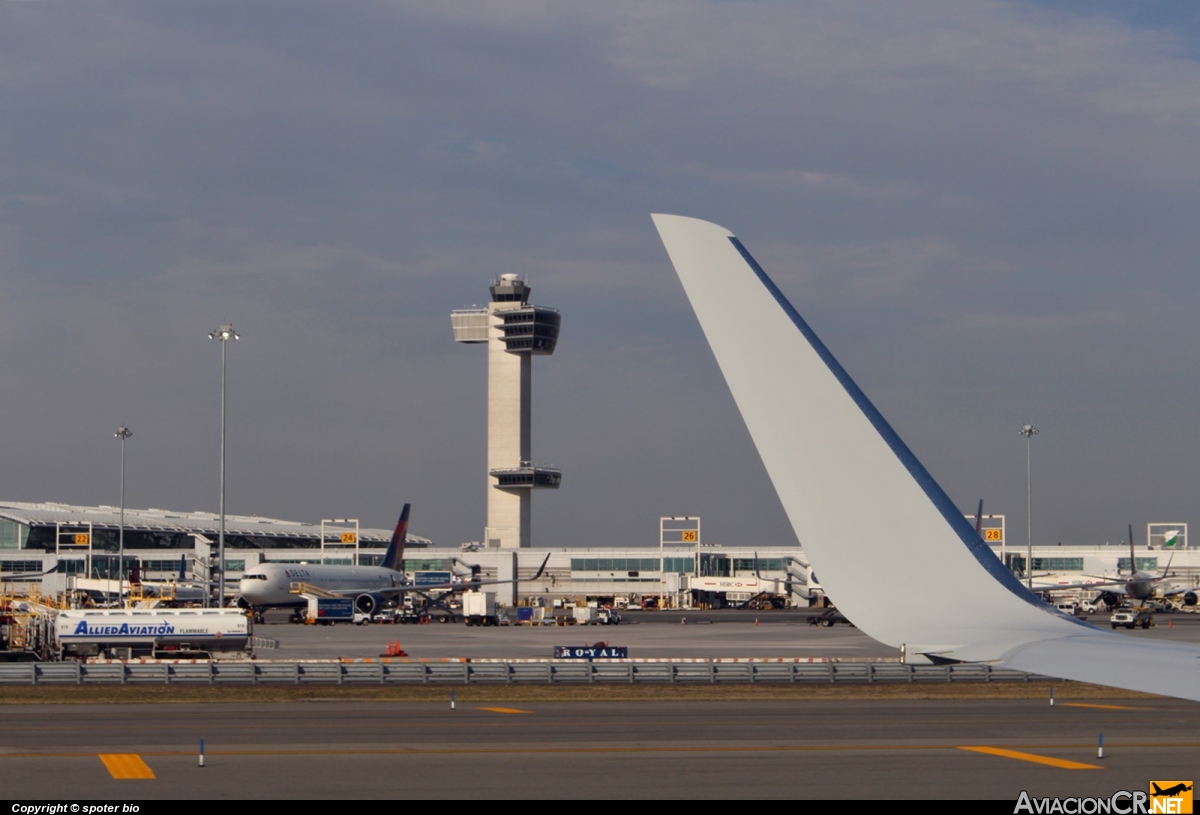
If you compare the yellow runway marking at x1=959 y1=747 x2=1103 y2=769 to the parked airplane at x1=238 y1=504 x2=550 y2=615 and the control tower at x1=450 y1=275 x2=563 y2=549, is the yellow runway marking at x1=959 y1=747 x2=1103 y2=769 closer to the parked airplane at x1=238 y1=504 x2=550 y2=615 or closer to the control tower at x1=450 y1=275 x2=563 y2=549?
the parked airplane at x1=238 y1=504 x2=550 y2=615

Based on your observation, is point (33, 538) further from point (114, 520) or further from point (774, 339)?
point (774, 339)

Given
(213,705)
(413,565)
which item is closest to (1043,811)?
(213,705)

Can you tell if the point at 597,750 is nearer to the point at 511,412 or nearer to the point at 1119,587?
the point at 1119,587

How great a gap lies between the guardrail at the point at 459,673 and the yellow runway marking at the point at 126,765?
16.4 meters

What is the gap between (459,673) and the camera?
4000 centimetres

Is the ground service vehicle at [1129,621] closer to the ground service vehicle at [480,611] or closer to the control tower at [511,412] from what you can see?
the ground service vehicle at [480,611]

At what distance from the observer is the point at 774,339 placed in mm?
6062

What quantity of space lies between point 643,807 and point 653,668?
23.4 m

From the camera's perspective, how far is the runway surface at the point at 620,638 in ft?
182

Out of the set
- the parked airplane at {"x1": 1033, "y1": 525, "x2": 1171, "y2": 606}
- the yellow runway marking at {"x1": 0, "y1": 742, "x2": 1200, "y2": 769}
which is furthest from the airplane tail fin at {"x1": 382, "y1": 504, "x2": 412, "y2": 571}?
the yellow runway marking at {"x1": 0, "y1": 742, "x2": 1200, "y2": 769}

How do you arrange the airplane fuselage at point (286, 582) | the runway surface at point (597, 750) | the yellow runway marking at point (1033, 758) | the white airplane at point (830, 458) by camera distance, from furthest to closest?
the airplane fuselage at point (286, 582) < the yellow runway marking at point (1033, 758) < the runway surface at point (597, 750) < the white airplane at point (830, 458)

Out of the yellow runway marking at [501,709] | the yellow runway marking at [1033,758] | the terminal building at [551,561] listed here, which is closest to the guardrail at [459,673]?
the yellow runway marking at [501,709]

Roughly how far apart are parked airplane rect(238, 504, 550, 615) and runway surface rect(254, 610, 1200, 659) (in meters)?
1.94

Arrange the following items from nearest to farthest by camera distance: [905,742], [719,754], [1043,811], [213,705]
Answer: [1043,811] → [719,754] → [905,742] → [213,705]
